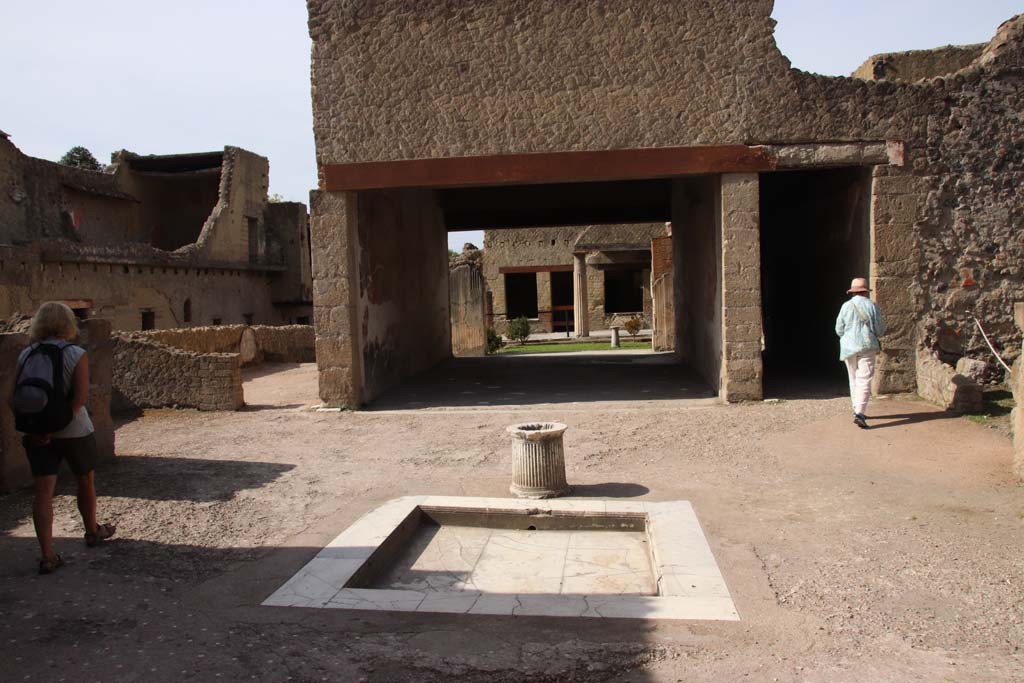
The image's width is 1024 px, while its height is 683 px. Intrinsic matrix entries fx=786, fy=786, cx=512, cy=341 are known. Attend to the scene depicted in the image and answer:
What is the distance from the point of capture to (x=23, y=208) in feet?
64.2

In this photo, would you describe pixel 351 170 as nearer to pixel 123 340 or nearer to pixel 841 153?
pixel 123 340

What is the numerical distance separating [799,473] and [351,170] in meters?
6.53

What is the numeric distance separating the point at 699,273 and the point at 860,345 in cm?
424

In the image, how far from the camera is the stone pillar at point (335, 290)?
1009 cm

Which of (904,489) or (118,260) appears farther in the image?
(118,260)

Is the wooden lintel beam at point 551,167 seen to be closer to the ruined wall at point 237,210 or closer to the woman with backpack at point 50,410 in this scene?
the woman with backpack at point 50,410

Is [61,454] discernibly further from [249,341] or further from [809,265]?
[249,341]

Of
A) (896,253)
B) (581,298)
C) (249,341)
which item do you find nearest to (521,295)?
(581,298)

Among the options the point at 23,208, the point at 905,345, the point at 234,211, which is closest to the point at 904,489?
the point at 905,345

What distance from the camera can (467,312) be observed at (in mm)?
21000

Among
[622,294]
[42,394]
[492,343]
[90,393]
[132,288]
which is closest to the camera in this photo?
[42,394]

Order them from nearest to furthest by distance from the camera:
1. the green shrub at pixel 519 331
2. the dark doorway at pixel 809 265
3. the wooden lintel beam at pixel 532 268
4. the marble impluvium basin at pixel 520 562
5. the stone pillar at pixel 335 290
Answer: the marble impluvium basin at pixel 520 562, the stone pillar at pixel 335 290, the dark doorway at pixel 809 265, the green shrub at pixel 519 331, the wooden lintel beam at pixel 532 268

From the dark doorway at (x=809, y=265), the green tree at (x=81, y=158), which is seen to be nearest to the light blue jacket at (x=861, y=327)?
the dark doorway at (x=809, y=265)

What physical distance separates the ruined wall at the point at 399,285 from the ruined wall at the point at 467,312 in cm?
372
